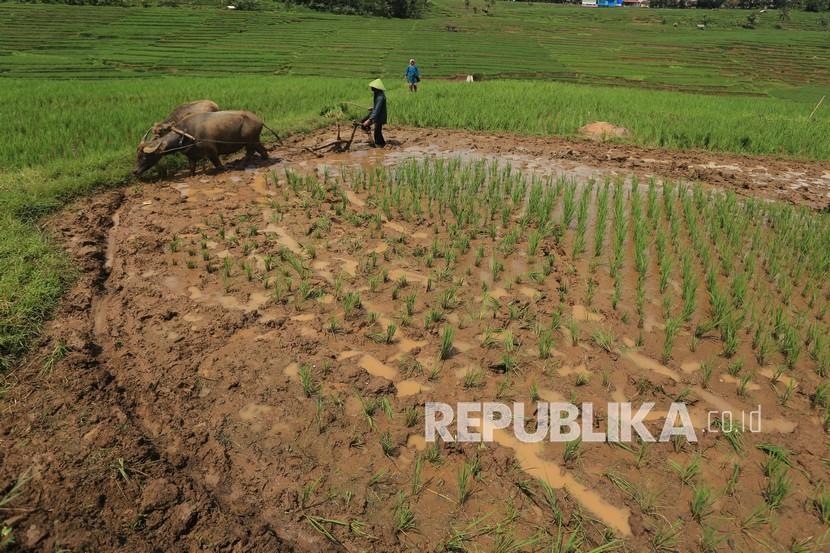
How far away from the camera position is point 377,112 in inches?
315

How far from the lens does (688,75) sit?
2416cm

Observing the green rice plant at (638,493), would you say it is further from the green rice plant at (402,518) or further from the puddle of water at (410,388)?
the puddle of water at (410,388)

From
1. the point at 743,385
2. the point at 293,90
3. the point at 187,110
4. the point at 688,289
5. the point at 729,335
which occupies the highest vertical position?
the point at 293,90

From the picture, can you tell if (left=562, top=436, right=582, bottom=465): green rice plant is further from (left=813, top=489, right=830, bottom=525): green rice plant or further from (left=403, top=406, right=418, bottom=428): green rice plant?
(left=813, top=489, right=830, bottom=525): green rice plant

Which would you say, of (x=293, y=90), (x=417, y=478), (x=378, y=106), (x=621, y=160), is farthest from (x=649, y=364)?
(x=293, y=90)

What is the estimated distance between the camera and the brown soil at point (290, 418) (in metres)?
2.20

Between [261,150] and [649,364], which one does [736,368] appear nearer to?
[649,364]

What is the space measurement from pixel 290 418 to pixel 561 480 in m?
1.54

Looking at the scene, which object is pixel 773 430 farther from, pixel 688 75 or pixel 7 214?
pixel 688 75

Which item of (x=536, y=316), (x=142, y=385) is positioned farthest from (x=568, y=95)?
(x=142, y=385)

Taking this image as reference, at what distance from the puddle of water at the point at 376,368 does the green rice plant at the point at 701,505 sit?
5.77ft

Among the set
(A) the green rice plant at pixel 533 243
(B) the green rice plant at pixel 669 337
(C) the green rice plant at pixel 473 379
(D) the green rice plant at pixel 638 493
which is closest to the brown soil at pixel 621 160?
(A) the green rice plant at pixel 533 243

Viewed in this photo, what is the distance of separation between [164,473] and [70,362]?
1.30 m

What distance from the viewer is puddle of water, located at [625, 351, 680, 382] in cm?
316
